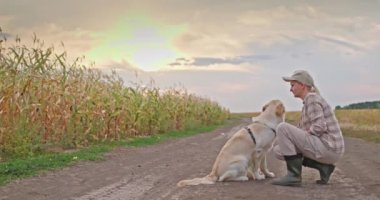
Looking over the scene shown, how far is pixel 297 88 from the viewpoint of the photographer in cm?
886

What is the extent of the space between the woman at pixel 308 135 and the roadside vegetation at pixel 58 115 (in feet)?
15.2

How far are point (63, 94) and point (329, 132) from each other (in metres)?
9.33

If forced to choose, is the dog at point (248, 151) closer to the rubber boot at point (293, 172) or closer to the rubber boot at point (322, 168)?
the rubber boot at point (293, 172)

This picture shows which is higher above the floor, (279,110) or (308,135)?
(279,110)

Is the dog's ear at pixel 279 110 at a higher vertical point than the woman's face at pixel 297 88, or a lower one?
lower

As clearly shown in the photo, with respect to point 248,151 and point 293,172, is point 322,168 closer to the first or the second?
point 293,172

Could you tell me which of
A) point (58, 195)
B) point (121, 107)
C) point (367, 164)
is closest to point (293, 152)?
point (58, 195)

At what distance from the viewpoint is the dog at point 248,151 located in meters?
8.95

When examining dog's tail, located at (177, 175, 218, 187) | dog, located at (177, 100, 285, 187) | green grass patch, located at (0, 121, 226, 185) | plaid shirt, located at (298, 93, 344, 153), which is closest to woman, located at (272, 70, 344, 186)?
plaid shirt, located at (298, 93, 344, 153)

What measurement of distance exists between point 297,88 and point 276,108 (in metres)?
0.66

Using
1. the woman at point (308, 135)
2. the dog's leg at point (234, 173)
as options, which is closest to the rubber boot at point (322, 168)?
the woman at point (308, 135)

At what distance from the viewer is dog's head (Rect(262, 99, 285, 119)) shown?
9.39m

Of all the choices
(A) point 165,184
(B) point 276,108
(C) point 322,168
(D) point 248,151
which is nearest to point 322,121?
(C) point 322,168

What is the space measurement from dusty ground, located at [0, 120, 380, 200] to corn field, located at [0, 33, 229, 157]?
2041 millimetres
